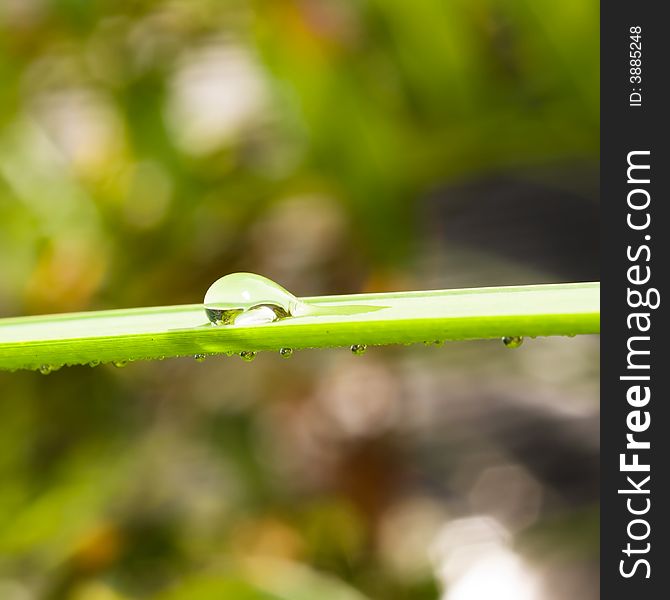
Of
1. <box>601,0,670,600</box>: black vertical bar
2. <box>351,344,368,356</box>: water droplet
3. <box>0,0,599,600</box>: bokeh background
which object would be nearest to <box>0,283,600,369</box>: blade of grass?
<box>351,344,368,356</box>: water droplet

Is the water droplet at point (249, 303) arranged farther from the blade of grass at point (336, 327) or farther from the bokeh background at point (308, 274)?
the bokeh background at point (308, 274)

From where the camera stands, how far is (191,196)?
2.75 feet

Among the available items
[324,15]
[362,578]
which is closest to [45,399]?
[362,578]

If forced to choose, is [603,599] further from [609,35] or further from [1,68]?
[1,68]

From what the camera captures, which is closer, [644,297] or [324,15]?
[644,297]

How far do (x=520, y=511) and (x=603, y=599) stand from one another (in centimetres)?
23

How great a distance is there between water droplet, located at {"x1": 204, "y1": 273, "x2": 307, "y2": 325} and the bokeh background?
0.37m

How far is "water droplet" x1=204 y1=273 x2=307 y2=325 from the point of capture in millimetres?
330

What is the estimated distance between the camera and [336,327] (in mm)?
281

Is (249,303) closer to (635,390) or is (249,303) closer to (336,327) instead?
(336,327)

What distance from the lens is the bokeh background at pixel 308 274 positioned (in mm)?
708

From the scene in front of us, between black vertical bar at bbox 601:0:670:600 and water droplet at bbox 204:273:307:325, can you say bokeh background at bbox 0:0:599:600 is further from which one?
water droplet at bbox 204:273:307:325

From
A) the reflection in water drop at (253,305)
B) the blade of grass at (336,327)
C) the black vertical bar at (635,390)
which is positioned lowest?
the blade of grass at (336,327)

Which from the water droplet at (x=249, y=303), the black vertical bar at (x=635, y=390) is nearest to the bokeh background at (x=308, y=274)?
the black vertical bar at (x=635, y=390)
